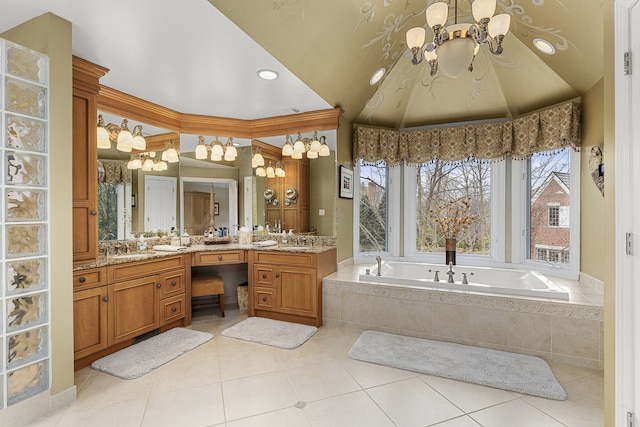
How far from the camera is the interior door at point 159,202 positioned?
3.45 meters

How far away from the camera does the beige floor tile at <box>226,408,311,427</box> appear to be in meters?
1.83

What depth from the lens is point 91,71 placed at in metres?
2.44

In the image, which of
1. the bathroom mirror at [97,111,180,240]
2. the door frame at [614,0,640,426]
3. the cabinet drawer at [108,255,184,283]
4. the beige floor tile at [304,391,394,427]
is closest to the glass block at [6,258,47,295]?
the cabinet drawer at [108,255,184,283]

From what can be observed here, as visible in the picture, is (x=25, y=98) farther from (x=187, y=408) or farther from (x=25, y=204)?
(x=187, y=408)

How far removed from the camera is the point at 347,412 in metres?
1.95

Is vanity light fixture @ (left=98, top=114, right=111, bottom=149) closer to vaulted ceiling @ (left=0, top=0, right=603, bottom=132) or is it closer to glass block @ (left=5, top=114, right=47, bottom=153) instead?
vaulted ceiling @ (left=0, top=0, right=603, bottom=132)

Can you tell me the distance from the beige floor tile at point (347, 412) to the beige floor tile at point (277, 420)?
0.17ft

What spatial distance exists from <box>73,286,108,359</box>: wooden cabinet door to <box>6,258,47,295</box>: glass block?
48 cm

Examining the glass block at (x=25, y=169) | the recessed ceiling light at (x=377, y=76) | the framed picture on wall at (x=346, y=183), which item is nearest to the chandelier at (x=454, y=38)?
the recessed ceiling light at (x=377, y=76)

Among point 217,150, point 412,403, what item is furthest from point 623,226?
point 217,150

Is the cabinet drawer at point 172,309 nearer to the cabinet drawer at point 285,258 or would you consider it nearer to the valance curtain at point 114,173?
the cabinet drawer at point 285,258

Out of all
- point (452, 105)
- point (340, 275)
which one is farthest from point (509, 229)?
point (340, 275)

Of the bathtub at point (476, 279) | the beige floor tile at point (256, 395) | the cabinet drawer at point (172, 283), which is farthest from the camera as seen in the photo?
the cabinet drawer at point (172, 283)

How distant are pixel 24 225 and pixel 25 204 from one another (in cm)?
13
